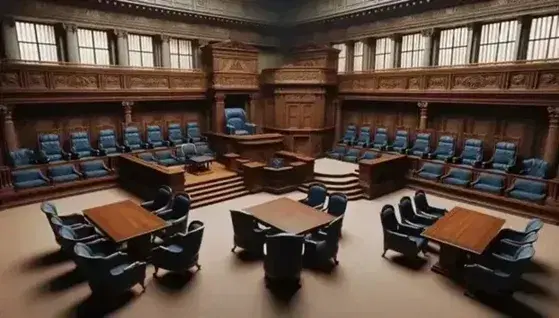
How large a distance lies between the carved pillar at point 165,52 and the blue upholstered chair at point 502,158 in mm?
11866

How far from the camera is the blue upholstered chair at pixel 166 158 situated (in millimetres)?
11172

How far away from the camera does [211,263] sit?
5.98 m

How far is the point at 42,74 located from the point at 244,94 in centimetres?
660

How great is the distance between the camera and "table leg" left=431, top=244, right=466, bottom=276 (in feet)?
18.0

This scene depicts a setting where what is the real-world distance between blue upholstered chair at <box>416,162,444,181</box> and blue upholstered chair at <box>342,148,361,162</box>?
87.7 inches

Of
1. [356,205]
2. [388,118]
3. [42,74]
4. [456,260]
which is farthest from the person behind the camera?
[388,118]

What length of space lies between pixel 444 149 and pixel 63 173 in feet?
36.8

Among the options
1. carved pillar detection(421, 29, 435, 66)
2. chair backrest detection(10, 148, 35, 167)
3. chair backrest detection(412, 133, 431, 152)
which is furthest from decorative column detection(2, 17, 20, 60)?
carved pillar detection(421, 29, 435, 66)

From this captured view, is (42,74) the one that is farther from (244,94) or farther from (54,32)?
(244,94)

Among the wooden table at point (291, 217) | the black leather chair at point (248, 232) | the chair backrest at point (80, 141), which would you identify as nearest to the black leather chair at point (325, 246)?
the wooden table at point (291, 217)

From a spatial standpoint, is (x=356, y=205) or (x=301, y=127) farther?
(x=301, y=127)

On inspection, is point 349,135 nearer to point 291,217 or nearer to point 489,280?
point 291,217

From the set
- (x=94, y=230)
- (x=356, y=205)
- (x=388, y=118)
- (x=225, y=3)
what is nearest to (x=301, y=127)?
(x=388, y=118)

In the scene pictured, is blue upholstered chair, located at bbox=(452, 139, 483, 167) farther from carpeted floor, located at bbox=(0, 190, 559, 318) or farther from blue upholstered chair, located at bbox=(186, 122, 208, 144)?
blue upholstered chair, located at bbox=(186, 122, 208, 144)
